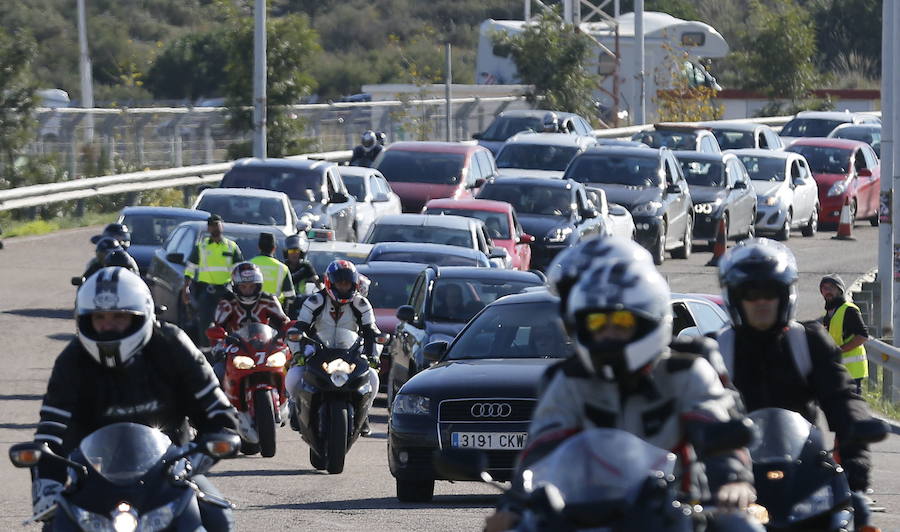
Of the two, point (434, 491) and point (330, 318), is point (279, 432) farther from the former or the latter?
point (434, 491)

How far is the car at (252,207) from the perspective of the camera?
2564cm

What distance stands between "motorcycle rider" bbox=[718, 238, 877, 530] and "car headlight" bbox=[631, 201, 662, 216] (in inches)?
913

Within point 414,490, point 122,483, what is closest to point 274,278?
point 414,490

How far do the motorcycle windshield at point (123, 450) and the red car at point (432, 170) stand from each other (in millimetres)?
24475

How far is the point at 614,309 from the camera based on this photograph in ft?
16.9

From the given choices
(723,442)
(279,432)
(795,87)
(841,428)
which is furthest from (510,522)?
(795,87)

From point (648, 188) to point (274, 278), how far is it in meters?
12.8

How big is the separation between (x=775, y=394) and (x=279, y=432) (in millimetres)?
10757

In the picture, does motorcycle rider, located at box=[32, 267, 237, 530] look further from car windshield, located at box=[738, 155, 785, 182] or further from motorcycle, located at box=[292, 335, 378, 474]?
car windshield, located at box=[738, 155, 785, 182]

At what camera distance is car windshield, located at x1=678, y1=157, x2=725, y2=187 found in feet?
112

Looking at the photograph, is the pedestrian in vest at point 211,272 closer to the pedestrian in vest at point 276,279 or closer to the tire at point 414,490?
the pedestrian in vest at point 276,279

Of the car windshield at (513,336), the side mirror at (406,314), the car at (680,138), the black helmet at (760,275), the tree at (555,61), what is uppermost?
the tree at (555,61)

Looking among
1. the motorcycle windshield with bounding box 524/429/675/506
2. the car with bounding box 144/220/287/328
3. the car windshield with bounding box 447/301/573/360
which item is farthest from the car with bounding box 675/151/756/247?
the motorcycle windshield with bounding box 524/429/675/506

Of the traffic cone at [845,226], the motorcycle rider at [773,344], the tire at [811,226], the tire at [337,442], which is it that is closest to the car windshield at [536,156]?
the tire at [811,226]
